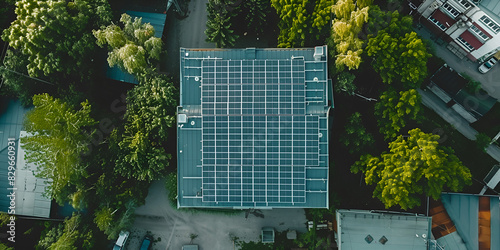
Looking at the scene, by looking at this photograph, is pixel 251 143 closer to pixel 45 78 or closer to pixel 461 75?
pixel 45 78

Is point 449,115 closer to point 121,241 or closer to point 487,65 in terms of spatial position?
point 487,65

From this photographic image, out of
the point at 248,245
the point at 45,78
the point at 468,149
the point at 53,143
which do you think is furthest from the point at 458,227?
the point at 45,78

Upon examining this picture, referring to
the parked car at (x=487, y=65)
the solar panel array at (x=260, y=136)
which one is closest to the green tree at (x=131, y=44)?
the solar panel array at (x=260, y=136)

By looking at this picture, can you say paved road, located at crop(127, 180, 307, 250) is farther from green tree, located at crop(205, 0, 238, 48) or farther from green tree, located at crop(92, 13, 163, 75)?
green tree, located at crop(205, 0, 238, 48)

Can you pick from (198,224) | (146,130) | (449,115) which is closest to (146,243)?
(198,224)

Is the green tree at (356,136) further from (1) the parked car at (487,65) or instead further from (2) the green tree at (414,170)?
(1) the parked car at (487,65)
